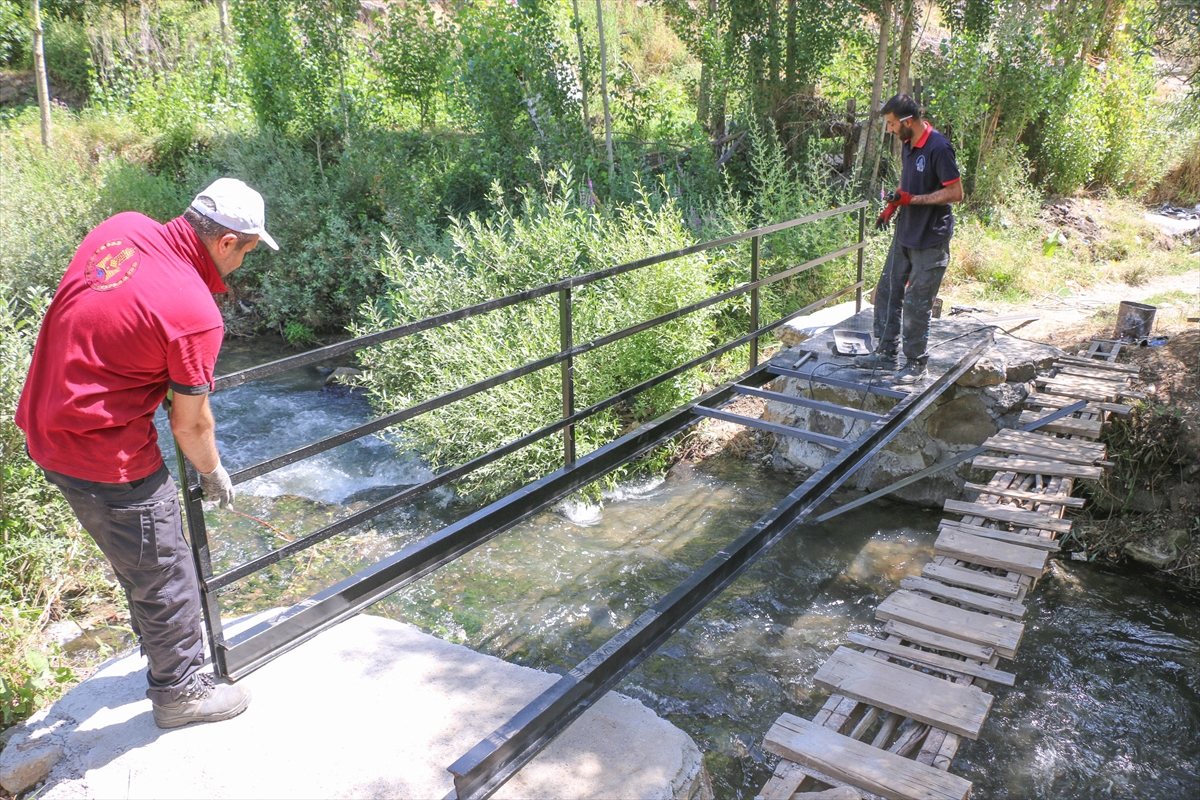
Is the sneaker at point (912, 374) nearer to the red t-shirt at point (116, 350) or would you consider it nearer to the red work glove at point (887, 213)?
the red work glove at point (887, 213)

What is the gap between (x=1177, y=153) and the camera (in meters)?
12.5

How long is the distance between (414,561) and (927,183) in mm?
3808

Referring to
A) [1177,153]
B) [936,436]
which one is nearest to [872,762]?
[936,436]

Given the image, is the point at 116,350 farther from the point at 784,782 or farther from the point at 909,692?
the point at 909,692

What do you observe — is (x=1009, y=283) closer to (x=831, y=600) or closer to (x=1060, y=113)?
(x=1060, y=113)

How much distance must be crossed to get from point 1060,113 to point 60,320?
12.6m

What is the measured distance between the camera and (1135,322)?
7277 mm

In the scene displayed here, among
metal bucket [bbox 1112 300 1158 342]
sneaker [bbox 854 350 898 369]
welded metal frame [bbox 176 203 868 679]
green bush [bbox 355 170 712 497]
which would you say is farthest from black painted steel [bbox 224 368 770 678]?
metal bucket [bbox 1112 300 1158 342]

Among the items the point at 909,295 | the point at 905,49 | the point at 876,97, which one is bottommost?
the point at 909,295

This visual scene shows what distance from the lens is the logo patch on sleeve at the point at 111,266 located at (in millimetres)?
2461

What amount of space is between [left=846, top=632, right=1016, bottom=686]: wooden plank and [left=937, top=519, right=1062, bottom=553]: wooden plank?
0.99m

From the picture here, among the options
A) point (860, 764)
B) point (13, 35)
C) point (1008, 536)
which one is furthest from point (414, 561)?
point (13, 35)

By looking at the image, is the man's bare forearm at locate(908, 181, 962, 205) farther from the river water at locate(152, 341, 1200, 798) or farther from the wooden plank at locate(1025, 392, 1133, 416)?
the river water at locate(152, 341, 1200, 798)

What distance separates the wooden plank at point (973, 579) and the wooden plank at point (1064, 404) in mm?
2317
